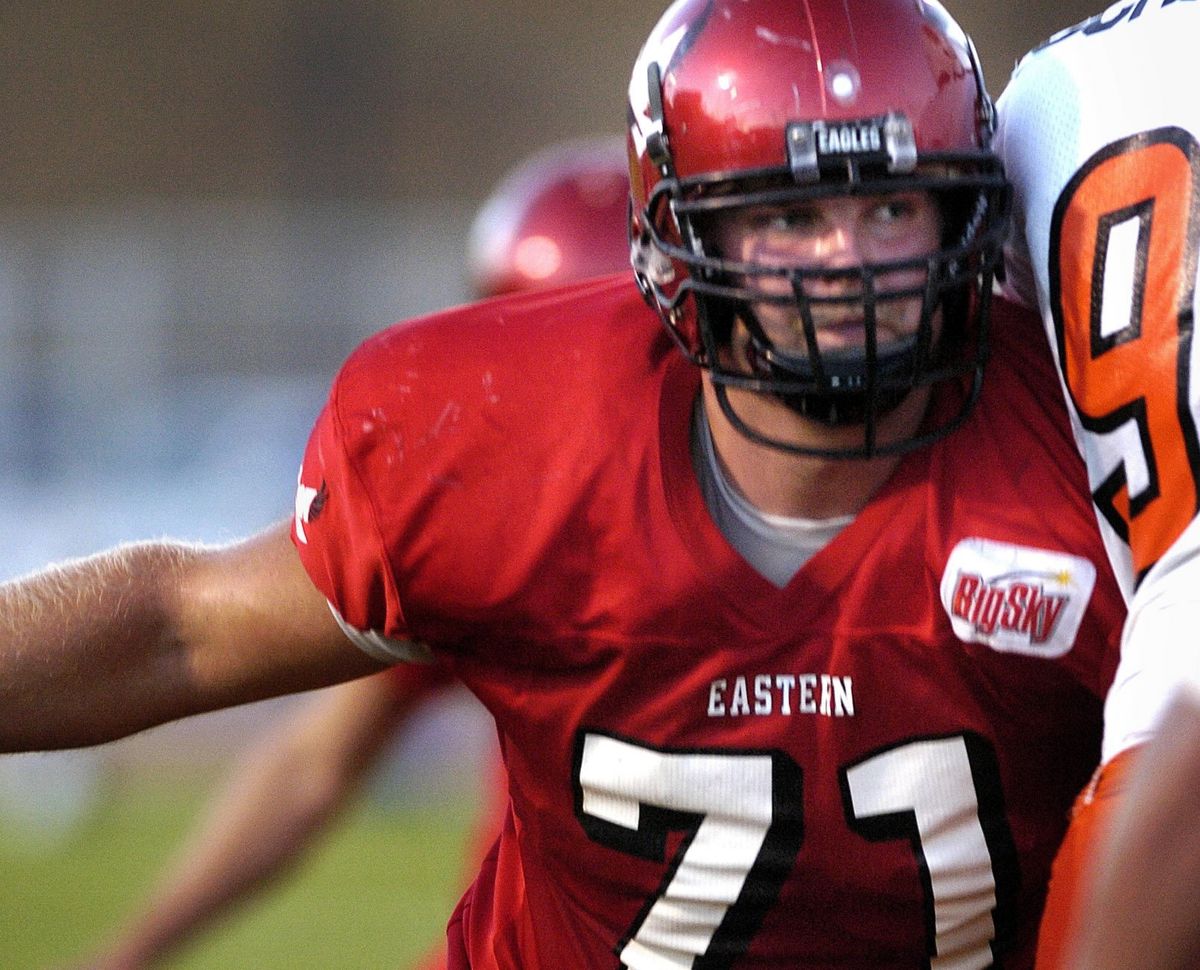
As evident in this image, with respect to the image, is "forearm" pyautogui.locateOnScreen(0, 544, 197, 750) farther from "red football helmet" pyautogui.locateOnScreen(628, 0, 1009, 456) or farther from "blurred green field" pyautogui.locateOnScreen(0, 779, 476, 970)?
"blurred green field" pyautogui.locateOnScreen(0, 779, 476, 970)

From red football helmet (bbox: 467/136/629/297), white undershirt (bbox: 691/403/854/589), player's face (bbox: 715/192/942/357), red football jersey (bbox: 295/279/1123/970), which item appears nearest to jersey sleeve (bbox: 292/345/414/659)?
red football jersey (bbox: 295/279/1123/970)

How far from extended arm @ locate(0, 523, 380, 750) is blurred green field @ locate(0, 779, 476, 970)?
2.83m

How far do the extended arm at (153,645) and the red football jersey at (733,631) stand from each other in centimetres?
8

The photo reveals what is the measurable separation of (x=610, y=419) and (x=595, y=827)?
1.55ft

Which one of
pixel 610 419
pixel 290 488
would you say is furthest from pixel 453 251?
pixel 610 419

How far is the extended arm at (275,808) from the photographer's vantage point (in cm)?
333

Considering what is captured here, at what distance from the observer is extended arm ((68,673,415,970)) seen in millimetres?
3332

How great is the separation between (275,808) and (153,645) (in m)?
Result: 1.30

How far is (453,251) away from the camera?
478 inches

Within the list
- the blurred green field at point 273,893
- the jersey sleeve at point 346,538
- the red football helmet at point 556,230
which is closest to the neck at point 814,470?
the jersey sleeve at point 346,538

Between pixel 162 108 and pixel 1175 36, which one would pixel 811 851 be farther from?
pixel 162 108

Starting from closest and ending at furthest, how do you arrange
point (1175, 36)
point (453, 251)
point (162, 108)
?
point (1175, 36) < point (453, 251) < point (162, 108)

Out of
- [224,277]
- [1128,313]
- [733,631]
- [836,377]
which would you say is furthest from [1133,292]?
[224,277]

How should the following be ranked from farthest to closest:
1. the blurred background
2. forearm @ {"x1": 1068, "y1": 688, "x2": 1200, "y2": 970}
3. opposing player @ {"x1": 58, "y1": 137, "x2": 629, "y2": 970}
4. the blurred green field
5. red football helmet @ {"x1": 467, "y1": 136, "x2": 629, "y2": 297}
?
1. the blurred background
2. the blurred green field
3. red football helmet @ {"x1": 467, "y1": 136, "x2": 629, "y2": 297}
4. opposing player @ {"x1": 58, "y1": 137, "x2": 629, "y2": 970}
5. forearm @ {"x1": 1068, "y1": 688, "x2": 1200, "y2": 970}
